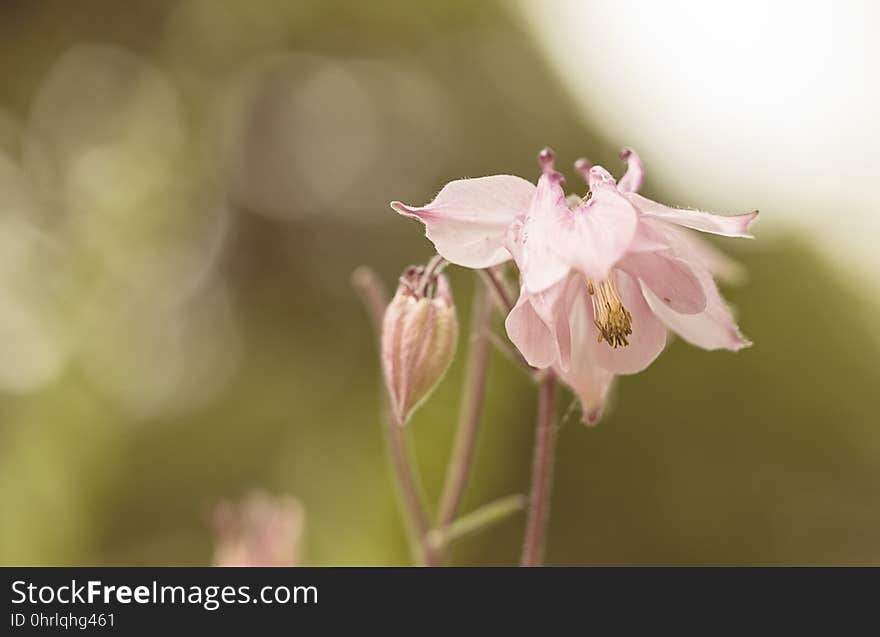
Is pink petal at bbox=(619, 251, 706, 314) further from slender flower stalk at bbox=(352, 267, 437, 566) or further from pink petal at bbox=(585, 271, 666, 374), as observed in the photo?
slender flower stalk at bbox=(352, 267, 437, 566)

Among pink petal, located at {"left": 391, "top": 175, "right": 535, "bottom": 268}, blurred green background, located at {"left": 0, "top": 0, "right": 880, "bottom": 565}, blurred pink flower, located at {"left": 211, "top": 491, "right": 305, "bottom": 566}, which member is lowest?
pink petal, located at {"left": 391, "top": 175, "right": 535, "bottom": 268}

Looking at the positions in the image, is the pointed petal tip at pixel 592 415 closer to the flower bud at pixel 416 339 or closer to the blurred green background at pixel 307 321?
the flower bud at pixel 416 339

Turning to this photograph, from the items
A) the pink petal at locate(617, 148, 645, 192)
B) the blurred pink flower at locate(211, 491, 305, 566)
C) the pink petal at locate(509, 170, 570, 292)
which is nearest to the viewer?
the pink petal at locate(509, 170, 570, 292)

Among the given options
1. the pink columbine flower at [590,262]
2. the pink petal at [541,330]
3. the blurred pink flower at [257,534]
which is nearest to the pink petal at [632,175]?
the pink columbine flower at [590,262]

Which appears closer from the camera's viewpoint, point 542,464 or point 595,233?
point 595,233

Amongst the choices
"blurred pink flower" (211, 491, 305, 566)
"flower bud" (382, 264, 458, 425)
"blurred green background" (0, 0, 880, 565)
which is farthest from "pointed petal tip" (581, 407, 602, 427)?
"blurred green background" (0, 0, 880, 565)

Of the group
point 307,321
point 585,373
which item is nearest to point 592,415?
point 585,373

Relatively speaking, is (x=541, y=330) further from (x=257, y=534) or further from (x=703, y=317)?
(x=257, y=534)
